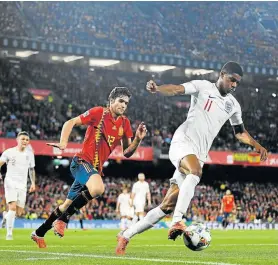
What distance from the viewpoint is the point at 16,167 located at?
14508 millimetres

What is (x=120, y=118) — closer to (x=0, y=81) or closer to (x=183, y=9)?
(x=0, y=81)

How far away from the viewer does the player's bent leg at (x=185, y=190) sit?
7844 millimetres

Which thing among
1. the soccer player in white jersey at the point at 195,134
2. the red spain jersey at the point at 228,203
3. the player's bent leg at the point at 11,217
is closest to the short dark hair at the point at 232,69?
the soccer player in white jersey at the point at 195,134

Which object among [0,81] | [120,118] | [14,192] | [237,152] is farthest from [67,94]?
[120,118]

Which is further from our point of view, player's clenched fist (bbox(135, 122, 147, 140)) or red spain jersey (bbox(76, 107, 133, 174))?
red spain jersey (bbox(76, 107, 133, 174))

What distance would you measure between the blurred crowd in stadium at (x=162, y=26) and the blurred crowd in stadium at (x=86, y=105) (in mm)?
2173

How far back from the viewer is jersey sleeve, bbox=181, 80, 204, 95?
8555 millimetres

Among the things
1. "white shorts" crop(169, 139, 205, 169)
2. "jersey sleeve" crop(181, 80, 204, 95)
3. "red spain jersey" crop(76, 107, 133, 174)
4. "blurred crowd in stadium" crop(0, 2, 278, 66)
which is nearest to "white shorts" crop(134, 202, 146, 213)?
"red spain jersey" crop(76, 107, 133, 174)

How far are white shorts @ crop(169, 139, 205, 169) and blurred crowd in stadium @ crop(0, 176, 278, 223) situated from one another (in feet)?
73.8

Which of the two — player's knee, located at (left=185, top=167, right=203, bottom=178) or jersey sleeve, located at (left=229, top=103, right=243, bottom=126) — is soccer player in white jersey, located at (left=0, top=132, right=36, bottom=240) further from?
player's knee, located at (left=185, top=167, right=203, bottom=178)

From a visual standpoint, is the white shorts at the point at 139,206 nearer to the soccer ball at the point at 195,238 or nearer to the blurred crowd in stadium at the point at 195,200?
the blurred crowd in stadium at the point at 195,200

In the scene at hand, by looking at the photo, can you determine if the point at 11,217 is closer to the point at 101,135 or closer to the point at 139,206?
the point at 101,135

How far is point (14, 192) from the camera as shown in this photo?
14414 mm

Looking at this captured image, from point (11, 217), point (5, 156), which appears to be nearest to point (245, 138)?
point (5, 156)
